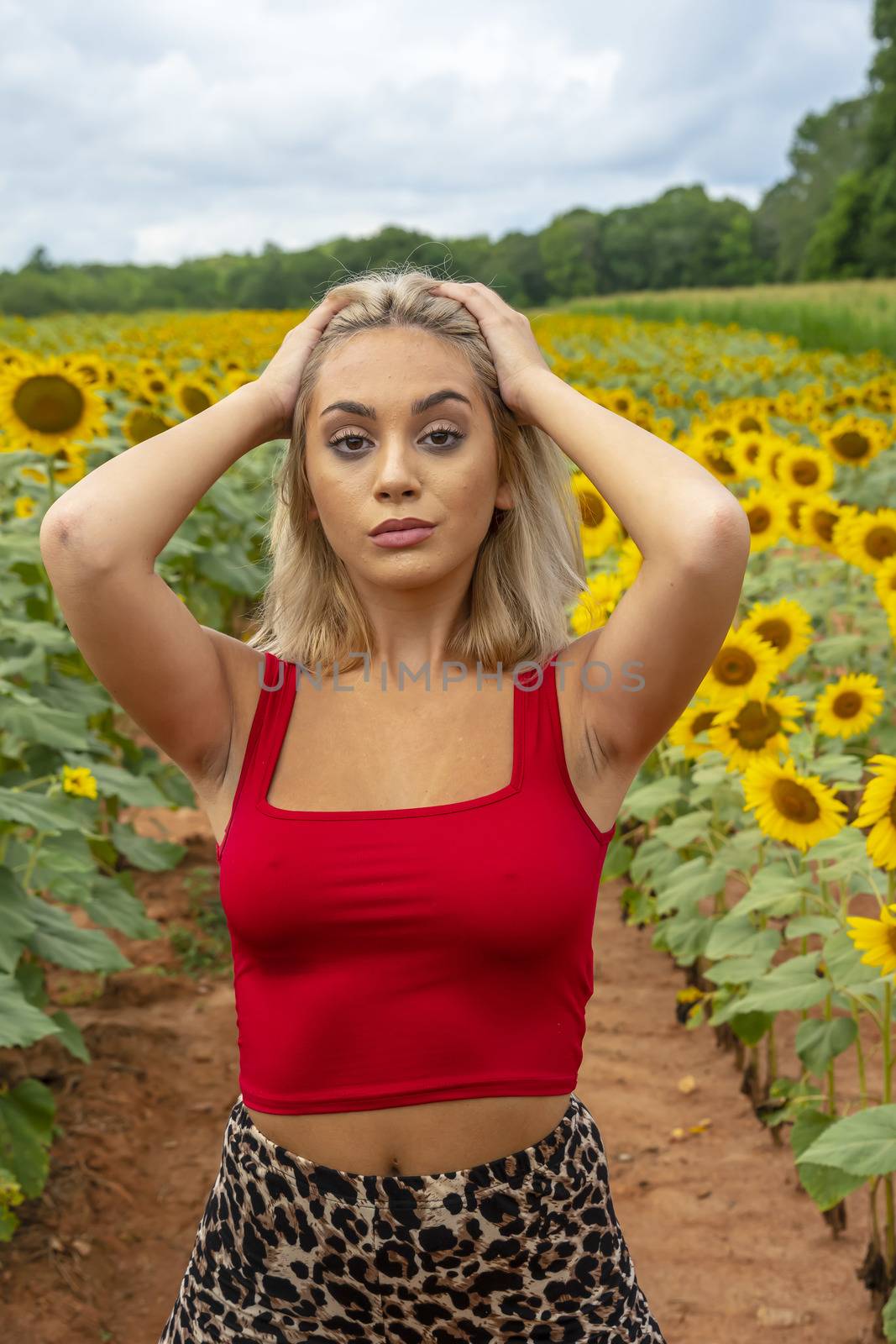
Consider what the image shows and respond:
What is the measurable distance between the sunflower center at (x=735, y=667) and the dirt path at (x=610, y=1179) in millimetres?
1278

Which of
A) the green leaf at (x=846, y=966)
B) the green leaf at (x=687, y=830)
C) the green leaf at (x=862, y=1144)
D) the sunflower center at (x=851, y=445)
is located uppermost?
the sunflower center at (x=851, y=445)

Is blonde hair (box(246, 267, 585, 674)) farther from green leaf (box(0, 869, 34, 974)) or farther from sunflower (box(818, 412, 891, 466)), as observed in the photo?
sunflower (box(818, 412, 891, 466))

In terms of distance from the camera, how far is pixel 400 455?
1.73 metres

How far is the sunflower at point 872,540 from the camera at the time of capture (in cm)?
412

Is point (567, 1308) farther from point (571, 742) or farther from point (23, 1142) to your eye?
point (23, 1142)

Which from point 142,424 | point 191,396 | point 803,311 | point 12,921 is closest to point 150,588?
point 12,921

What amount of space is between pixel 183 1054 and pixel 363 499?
8.94 ft

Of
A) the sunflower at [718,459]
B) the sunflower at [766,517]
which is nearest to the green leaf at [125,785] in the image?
the sunflower at [766,517]

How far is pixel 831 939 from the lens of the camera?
2.64m

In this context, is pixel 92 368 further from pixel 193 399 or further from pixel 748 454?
pixel 748 454

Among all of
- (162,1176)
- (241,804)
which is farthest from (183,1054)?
(241,804)

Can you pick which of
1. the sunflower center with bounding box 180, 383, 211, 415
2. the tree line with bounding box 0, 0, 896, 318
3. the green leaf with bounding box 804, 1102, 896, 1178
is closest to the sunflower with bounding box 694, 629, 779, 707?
the green leaf with bounding box 804, 1102, 896, 1178

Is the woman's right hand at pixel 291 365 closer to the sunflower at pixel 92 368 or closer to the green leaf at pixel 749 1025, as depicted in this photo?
the green leaf at pixel 749 1025

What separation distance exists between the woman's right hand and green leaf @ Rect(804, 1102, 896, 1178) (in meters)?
1.46
